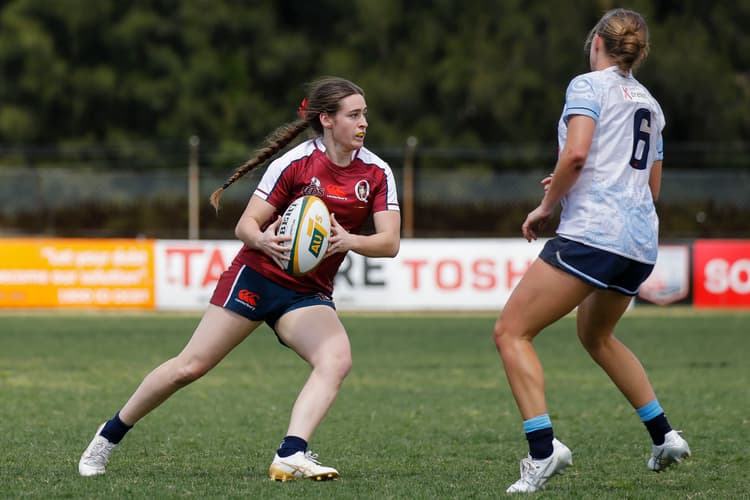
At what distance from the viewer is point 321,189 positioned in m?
5.93

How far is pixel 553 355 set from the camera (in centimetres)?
1405

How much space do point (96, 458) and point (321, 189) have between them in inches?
67.3

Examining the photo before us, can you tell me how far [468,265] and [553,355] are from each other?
20.5 ft

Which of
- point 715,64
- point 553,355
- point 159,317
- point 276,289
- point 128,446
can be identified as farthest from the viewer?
point 715,64

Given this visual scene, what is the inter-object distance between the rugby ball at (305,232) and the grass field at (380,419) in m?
1.02

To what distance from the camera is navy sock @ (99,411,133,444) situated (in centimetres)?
607

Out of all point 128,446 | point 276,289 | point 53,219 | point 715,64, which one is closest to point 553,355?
point 128,446

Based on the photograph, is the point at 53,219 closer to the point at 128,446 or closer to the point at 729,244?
Answer: the point at 729,244

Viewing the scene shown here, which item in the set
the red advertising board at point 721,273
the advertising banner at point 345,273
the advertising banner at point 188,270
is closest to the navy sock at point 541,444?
the advertising banner at point 345,273

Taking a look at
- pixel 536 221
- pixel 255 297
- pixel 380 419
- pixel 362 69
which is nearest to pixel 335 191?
pixel 255 297

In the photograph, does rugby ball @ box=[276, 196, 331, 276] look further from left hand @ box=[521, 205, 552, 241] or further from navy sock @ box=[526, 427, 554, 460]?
navy sock @ box=[526, 427, 554, 460]

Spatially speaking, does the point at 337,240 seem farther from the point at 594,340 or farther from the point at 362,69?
the point at 362,69

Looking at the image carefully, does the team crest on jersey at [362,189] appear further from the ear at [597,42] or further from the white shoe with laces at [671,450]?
the white shoe with laces at [671,450]

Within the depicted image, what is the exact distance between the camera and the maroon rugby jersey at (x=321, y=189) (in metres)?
5.93
